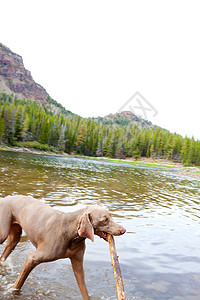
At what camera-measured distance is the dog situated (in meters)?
3.11

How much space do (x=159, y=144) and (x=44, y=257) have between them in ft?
399

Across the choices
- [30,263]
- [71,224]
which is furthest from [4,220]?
[71,224]

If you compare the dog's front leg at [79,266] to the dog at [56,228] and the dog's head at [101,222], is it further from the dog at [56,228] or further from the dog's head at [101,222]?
the dog's head at [101,222]

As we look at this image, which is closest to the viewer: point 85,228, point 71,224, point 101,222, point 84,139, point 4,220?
point 85,228

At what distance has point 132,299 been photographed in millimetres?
3809

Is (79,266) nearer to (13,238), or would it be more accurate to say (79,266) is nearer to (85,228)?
(85,228)

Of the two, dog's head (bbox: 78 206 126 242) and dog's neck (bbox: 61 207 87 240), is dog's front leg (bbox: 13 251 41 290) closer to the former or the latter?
dog's neck (bbox: 61 207 87 240)

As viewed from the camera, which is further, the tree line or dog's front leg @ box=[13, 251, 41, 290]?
the tree line

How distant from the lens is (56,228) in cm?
340

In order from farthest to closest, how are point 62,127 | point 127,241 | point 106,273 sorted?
1. point 62,127
2. point 127,241
3. point 106,273

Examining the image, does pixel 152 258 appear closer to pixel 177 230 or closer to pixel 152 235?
pixel 152 235

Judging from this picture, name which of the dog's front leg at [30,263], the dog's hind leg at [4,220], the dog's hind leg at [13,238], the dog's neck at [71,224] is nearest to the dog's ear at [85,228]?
the dog's neck at [71,224]

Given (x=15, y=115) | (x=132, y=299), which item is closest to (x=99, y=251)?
(x=132, y=299)

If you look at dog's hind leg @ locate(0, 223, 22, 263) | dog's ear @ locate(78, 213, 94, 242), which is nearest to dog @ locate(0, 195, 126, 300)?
dog's ear @ locate(78, 213, 94, 242)
